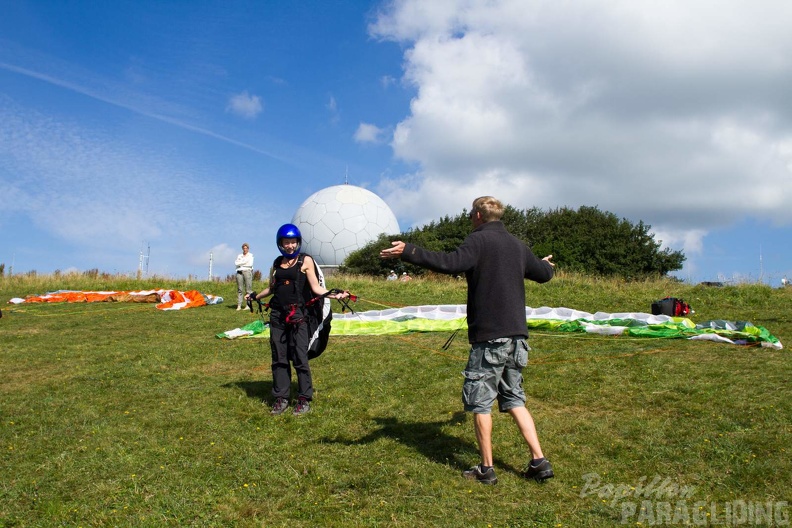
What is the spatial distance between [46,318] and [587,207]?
42305 mm

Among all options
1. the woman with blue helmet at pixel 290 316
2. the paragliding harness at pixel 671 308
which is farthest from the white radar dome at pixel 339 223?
the woman with blue helmet at pixel 290 316

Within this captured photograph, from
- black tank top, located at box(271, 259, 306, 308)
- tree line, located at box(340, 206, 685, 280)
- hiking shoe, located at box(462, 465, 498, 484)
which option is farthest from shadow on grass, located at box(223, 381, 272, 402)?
tree line, located at box(340, 206, 685, 280)

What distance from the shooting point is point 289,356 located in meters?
6.91

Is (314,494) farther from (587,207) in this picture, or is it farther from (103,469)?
(587,207)

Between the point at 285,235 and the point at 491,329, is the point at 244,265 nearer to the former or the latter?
the point at 285,235

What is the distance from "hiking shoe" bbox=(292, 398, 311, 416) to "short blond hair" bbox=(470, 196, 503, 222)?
10.8ft

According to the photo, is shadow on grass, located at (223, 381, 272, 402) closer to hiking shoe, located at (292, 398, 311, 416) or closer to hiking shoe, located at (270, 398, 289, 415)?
hiking shoe, located at (270, 398, 289, 415)

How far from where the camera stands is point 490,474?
4539 mm

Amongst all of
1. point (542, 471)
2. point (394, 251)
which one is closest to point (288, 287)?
point (394, 251)

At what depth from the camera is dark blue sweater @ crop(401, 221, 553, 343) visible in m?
4.49

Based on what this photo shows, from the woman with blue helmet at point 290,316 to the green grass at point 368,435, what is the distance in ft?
1.13

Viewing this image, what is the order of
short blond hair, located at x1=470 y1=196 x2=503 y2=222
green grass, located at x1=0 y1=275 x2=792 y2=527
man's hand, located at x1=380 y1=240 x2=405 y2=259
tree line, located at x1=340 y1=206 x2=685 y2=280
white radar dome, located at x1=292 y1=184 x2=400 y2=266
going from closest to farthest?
1. green grass, located at x1=0 y1=275 x2=792 y2=527
2. man's hand, located at x1=380 y1=240 x2=405 y2=259
3. short blond hair, located at x1=470 y1=196 x2=503 y2=222
4. tree line, located at x1=340 y1=206 x2=685 y2=280
5. white radar dome, located at x1=292 y1=184 x2=400 y2=266

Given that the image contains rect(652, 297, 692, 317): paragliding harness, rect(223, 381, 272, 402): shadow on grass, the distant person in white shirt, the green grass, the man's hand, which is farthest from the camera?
the distant person in white shirt

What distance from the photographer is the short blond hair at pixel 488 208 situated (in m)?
4.79
